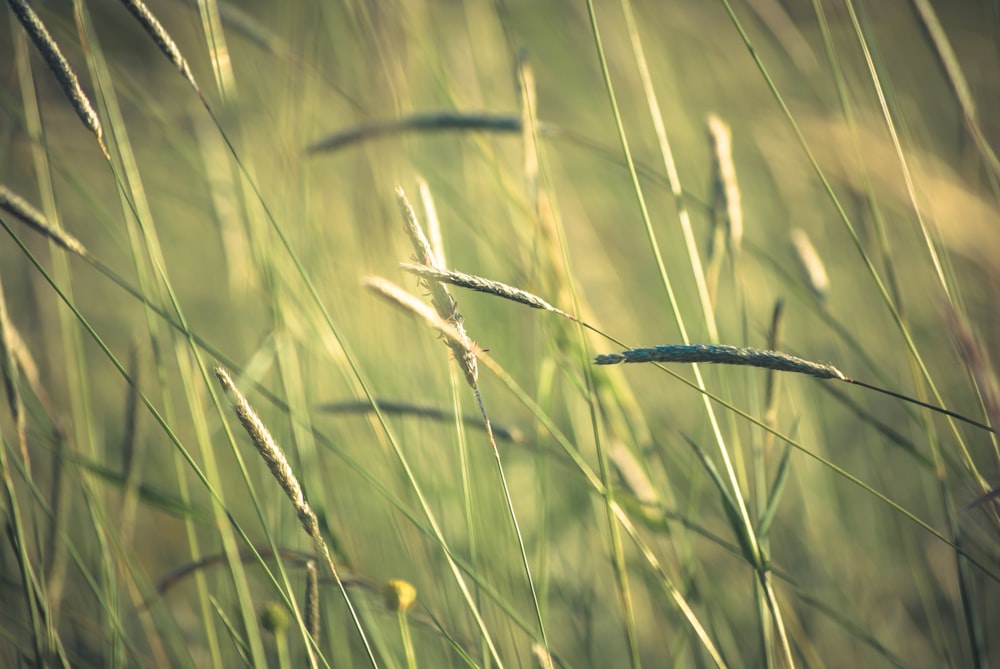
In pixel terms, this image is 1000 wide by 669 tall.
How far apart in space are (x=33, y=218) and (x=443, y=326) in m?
0.41

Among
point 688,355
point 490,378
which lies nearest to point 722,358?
point 688,355

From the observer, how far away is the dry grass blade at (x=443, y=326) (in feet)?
1.56

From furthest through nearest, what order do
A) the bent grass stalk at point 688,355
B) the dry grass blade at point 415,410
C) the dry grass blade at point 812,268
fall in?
the dry grass blade at point 812,268 → the dry grass blade at point 415,410 → the bent grass stalk at point 688,355

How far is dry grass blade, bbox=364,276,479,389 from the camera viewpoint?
0.48 meters

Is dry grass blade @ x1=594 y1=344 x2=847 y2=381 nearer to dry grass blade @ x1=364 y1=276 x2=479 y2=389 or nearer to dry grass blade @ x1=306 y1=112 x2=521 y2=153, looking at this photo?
dry grass blade @ x1=364 y1=276 x2=479 y2=389

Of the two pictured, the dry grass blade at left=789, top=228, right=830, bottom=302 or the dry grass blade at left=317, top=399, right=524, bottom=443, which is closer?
the dry grass blade at left=317, top=399, right=524, bottom=443

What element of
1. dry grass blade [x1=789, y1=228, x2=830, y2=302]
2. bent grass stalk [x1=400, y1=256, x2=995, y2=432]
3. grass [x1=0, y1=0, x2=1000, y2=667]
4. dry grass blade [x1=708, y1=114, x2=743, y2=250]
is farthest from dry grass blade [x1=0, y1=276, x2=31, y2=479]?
dry grass blade [x1=789, y1=228, x2=830, y2=302]

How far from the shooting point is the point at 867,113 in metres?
0.95

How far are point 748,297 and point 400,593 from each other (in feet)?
3.92

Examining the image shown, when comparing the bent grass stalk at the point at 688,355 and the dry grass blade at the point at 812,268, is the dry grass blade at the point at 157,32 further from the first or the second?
the dry grass blade at the point at 812,268

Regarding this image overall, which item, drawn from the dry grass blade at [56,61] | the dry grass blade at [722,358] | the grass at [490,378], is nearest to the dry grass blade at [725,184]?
the grass at [490,378]

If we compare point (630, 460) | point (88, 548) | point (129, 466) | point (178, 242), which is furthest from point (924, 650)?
point (178, 242)

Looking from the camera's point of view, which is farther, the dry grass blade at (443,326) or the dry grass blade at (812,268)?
the dry grass blade at (812,268)

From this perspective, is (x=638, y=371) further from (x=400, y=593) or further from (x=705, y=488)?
(x=400, y=593)
